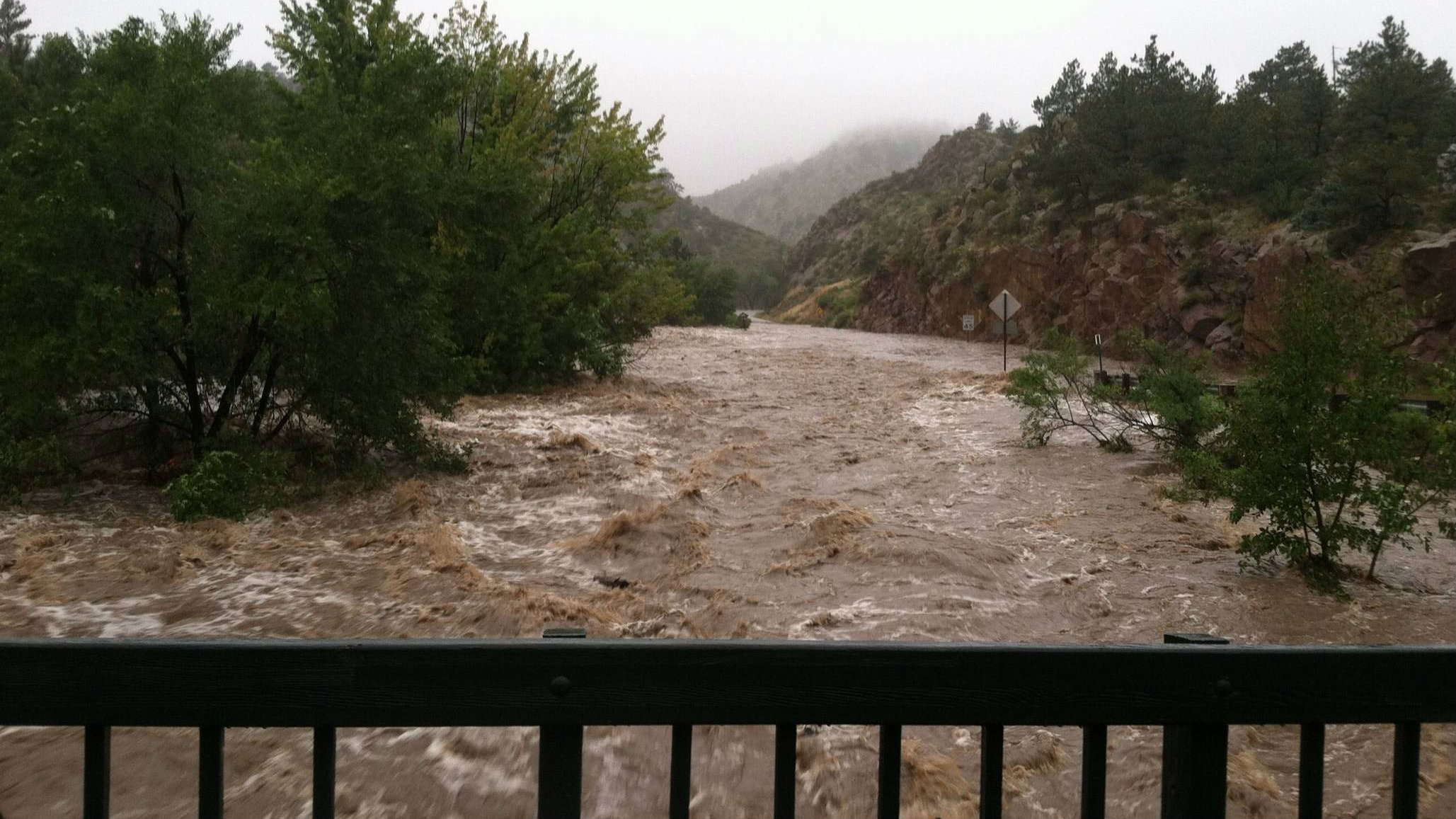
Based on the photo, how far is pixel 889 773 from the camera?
2402mm

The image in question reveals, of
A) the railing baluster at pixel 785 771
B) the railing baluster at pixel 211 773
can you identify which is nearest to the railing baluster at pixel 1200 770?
the railing baluster at pixel 785 771

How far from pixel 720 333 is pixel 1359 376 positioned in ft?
151

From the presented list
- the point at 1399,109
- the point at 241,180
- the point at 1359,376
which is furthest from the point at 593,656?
the point at 1399,109

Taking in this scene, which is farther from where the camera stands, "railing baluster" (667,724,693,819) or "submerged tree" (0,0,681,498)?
"submerged tree" (0,0,681,498)

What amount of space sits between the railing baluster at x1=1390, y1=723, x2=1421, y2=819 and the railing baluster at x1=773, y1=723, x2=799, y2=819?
4.93 ft

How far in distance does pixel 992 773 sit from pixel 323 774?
158cm

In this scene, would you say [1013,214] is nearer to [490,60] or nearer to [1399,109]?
[1399,109]

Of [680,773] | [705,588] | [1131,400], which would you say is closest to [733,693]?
[680,773]

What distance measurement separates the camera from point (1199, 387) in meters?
13.4

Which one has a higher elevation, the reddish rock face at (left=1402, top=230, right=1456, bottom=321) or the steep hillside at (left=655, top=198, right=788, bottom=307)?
the steep hillside at (left=655, top=198, right=788, bottom=307)

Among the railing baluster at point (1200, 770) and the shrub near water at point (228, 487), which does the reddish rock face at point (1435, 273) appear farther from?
the railing baluster at point (1200, 770)

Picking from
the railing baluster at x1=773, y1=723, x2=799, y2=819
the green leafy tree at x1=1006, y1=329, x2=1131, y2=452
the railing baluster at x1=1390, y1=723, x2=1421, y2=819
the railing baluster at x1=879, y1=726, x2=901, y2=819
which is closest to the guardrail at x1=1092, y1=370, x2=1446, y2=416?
the green leafy tree at x1=1006, y1=329, x2=1131, y2=452

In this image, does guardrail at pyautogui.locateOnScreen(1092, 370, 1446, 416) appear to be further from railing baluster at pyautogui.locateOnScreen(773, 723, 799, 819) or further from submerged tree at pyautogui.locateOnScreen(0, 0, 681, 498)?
submerged tree at pyautogui.locateOnScreen(0, 0, 681, 498)

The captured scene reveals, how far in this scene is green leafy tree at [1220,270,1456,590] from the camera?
26.1 feet
